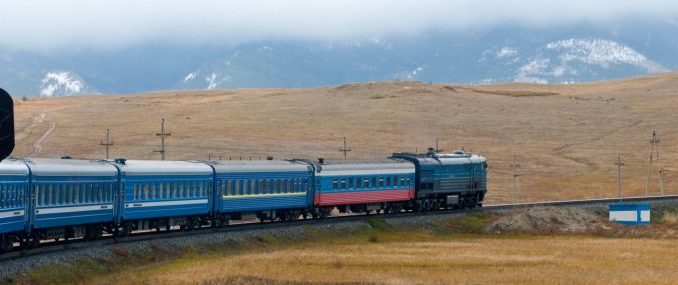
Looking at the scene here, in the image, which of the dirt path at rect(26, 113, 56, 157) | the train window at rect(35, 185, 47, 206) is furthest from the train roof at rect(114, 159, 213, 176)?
the dirt path at rect(26, 113, 56, 157)

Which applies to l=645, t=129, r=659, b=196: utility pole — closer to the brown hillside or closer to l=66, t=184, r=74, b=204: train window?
the brown hillside

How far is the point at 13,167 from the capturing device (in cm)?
3753

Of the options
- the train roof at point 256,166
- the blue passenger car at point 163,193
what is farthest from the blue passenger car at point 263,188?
the blue passenger car at point 163,193

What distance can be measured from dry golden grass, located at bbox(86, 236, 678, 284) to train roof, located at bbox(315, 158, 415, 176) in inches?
233

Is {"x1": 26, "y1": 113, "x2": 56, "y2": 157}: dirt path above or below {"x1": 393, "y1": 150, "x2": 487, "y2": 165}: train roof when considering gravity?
above

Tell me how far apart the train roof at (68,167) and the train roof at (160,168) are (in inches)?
41.4

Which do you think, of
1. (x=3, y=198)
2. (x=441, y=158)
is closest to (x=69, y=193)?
(x=3, y=198)

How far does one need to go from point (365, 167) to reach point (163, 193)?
19525 millimetres

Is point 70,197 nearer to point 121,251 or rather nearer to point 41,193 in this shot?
point 41,193

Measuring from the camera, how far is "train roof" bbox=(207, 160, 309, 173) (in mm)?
55156

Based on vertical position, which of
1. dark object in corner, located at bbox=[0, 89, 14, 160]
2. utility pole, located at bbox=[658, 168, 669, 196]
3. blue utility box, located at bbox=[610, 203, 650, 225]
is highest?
dark object in corner, located at bbox=[0, 89, 14, 160]

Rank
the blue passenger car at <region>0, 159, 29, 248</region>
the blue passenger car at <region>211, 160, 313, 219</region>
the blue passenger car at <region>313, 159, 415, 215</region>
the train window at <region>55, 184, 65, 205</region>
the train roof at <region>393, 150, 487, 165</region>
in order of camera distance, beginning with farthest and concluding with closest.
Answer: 1. the train roof at <region>393, 150, 487, 165</region>
2. the blue passenger car at <region>313, 159, 415, 215</region>
3. the blue passenger car at <region>211, 160, 313, 219</region>
4. the train window at <region>55, 184, 65, 205</region>
5. the blue passenger car at <region>0, 159, 29, 248</region>

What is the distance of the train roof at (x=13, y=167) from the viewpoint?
3653 cm

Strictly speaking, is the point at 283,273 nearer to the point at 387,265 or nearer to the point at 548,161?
the point at 387,265
